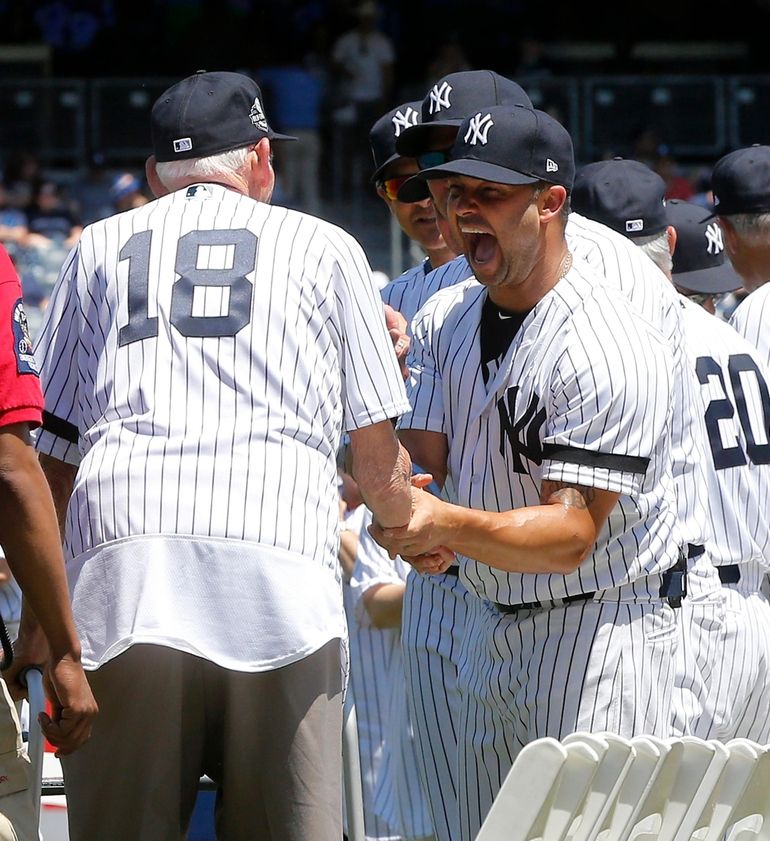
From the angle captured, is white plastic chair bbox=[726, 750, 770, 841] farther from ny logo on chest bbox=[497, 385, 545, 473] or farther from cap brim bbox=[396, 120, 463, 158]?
cap brim bbox=[396, 120, 463, 158]

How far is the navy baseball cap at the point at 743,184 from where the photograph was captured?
4453 millimetres

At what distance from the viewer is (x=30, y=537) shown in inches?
99.4

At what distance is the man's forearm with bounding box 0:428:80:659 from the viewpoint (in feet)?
8.27

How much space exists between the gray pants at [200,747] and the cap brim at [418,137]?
4.59 ft

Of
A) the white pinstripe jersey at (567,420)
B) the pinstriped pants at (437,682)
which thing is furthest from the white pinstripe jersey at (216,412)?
the pinstriped pants at (437,682)

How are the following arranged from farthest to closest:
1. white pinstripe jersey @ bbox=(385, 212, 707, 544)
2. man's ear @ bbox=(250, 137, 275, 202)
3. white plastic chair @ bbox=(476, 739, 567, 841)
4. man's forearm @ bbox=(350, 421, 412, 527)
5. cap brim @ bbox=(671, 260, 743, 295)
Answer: cap brim @ bbox=(671, 260, 743, 295), white pinstripe jersey @ bbox=(385, 212, 707, 544), man's ear @ bbox=(250, 137, 275, 202), man's forearm @ bbox=(350, 421, 412, 527), white plastic chair @ bbox=(476, 739, 567, 841)

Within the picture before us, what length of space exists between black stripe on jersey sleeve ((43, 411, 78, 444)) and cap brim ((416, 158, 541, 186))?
2.97 ft

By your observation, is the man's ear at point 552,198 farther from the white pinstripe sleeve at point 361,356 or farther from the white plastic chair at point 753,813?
the white plastic chair at point 753,813

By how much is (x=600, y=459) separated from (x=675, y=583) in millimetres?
402

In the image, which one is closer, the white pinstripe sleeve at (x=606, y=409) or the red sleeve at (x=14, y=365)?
the red sleeve at (x=14, y=365)

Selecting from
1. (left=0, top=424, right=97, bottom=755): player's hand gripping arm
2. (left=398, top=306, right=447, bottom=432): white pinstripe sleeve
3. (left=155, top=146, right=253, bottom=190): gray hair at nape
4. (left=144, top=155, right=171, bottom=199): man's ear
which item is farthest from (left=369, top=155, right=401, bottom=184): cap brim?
(left=0, top=424, right=97, bottom=755): player's hand gripping arm

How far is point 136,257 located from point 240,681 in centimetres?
81

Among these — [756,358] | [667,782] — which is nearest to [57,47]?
[756,358]

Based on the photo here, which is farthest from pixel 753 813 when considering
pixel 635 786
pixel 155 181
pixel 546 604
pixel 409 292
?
pixel 409 292
